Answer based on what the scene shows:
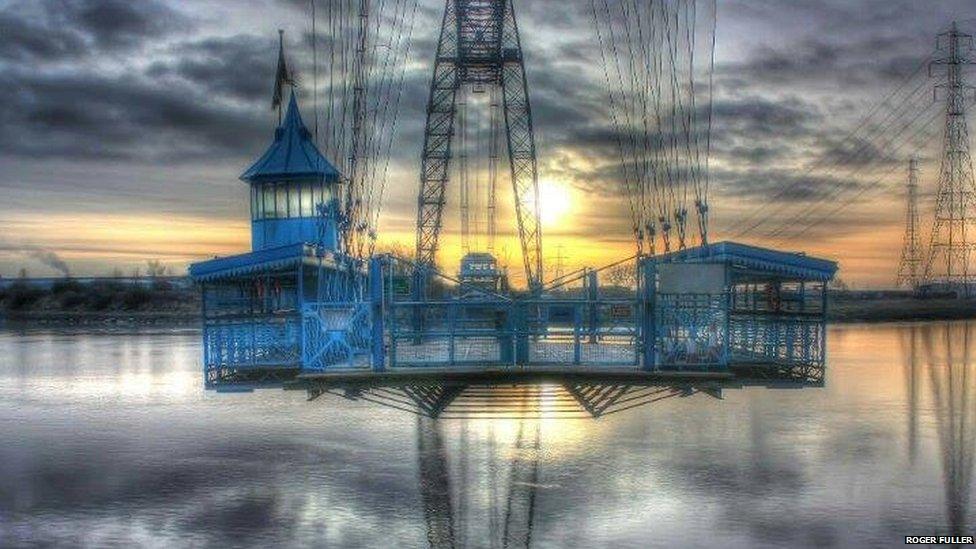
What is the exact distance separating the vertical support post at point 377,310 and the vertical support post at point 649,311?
4.54m

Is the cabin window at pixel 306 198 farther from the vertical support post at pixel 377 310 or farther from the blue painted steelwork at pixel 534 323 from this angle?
the vertical support post at pixel 377 310

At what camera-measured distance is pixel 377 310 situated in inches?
714

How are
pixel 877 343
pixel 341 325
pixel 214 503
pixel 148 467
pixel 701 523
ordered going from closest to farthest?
pixel 341 325, pixel 701 523, pixel 214 503, pixel 148 467, pixel 877 343

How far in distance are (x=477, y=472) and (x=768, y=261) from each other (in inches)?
571

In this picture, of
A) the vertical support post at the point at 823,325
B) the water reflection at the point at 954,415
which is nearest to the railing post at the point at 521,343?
the vertical support post at the point at 823,325

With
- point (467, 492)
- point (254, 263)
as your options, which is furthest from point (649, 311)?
point (467, 492)

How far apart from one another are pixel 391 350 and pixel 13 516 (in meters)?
13.9

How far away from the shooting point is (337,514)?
2664 cm

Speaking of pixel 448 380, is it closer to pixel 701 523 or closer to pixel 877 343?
pixel 701 523

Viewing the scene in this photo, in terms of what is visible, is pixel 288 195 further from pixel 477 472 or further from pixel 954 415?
pixel 954 415

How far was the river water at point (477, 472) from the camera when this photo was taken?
25.2 meters

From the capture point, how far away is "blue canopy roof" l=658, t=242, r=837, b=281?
19828 millimetres

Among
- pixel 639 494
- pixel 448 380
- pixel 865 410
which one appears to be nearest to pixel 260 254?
pixel 448 380

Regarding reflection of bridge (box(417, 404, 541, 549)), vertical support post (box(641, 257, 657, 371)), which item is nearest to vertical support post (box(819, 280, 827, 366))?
vertical support post (box(641, 257, 657, 371))
